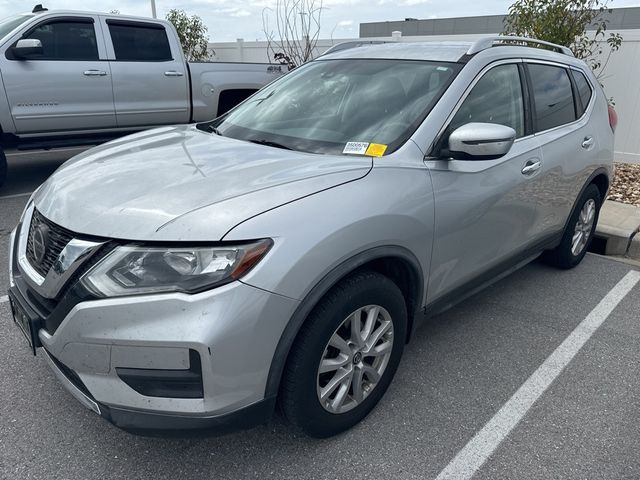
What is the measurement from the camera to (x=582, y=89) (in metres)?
4.01

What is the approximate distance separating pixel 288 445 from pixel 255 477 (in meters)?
0.23

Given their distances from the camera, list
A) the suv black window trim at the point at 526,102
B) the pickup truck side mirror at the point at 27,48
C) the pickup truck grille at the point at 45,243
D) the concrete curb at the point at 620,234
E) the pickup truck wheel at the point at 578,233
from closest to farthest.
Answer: the pickup truck grille at the point at 45,243 < the suv black window trim at the point at 526,102 < the pickup truck wheel at the point at 578,233 < the concrete curb at the point at 620,234 < the pickup truck side mirror at the point at 27,48

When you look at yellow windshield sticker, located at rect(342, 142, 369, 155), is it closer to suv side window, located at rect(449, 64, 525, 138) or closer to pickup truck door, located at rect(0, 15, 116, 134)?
suv side window, located at rect(449, 64, 525, 138)

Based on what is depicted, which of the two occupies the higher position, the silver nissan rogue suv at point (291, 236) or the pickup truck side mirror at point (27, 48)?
the pickup truck side mirror at point (27, 48)

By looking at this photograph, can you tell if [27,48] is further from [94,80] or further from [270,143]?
[270,143]

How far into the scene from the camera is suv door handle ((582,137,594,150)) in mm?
3806

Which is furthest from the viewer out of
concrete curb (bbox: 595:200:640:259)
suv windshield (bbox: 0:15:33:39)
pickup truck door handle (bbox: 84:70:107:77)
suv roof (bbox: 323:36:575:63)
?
pickup truck door handle (bbox: 84:70:107:77)

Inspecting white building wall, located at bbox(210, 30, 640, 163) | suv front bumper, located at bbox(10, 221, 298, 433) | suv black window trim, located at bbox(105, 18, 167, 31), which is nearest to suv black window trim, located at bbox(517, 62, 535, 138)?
suv front bumper, located at bbox(10, 221, 298, 433)

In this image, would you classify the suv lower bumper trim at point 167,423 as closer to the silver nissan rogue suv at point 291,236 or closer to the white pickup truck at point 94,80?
the silver nissan rogue suv at point 291,236

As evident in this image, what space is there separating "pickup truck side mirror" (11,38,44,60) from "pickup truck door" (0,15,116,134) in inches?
3.1

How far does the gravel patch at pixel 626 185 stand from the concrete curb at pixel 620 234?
873mm

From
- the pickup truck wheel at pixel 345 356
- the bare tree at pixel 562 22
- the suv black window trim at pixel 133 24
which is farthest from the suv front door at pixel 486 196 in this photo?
the suv black window trim at pixel 133 24

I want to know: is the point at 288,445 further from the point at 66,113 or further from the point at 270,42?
the point at 270,42

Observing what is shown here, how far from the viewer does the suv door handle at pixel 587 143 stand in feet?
12.5
